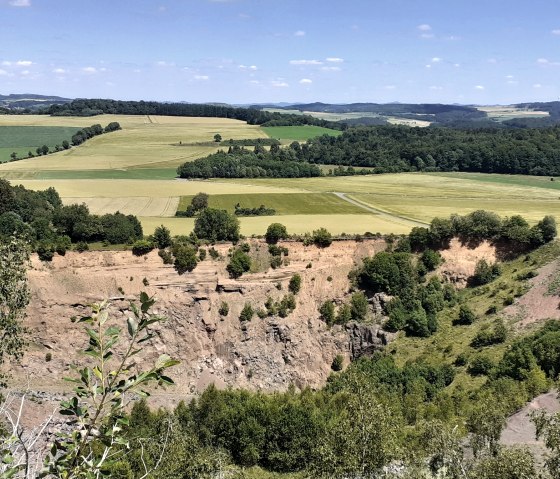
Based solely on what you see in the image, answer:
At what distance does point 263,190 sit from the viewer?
91938 millimetres

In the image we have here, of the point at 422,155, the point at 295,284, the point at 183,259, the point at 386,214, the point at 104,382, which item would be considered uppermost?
the point at 422,155

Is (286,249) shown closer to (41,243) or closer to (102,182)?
(41,243)

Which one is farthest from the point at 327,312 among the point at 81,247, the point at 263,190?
the point at 263,190

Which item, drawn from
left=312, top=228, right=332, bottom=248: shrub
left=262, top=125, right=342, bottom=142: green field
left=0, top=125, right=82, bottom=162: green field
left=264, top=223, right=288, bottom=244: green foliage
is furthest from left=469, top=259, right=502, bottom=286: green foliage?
left=0, top=125, right=82, bottom=162: green field

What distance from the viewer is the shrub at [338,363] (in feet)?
184

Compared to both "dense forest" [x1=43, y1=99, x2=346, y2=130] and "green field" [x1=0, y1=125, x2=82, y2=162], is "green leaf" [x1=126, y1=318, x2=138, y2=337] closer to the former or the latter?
"green field" [x1=0, y1=125, x2=82, y2=162]

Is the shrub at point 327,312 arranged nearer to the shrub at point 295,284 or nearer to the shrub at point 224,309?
the shrub at point 295,284

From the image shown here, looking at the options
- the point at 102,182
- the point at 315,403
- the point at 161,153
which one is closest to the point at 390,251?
the point at 315,403

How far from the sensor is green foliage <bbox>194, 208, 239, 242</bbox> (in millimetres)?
59531

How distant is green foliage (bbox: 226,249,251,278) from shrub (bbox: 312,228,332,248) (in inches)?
336

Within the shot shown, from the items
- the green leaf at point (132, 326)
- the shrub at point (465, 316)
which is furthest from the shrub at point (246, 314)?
the green leaf at point (132, 326)

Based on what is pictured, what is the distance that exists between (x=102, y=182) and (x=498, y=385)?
239ft

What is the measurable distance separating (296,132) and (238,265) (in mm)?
111598

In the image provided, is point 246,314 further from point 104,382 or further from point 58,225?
point 104,382
